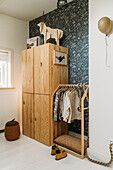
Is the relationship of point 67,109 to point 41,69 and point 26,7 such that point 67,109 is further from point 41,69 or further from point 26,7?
point 26,7

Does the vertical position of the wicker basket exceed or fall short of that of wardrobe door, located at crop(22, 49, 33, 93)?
it falls short

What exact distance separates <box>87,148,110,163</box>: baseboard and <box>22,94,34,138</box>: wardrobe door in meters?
1.33

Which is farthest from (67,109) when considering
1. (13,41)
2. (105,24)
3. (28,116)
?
(13,41)

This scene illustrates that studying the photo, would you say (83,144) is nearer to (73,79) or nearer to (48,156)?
(48,156)

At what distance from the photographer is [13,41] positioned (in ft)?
13.0

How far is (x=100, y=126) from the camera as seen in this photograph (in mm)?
2266

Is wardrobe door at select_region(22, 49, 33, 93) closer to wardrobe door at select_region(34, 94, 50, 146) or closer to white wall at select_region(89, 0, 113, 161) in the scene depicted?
wardrobe door at select_region(34, 94, 50, 146)

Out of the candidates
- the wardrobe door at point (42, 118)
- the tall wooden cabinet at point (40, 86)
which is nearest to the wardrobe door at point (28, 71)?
the tall wooden cabinet at point (40, 86)

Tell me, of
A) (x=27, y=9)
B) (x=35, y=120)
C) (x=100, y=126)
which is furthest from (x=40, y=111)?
(x=27, y=9)

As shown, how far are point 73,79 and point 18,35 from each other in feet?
6.68

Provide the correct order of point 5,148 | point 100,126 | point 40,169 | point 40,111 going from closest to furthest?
point 40,169 → point 100,126 → point 5,148 → point 40,111

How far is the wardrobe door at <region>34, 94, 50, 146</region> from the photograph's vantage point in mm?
2873

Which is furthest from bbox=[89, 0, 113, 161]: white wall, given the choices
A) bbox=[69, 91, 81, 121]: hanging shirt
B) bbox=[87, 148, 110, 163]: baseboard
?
bbox=[69, 91, 81, 121]: hanging shirt

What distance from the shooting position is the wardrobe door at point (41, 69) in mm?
2871
